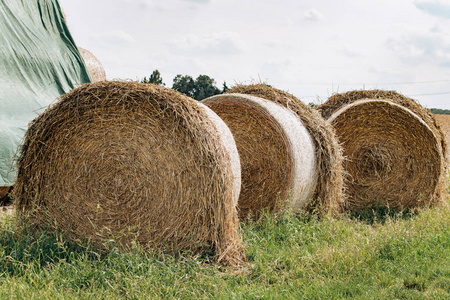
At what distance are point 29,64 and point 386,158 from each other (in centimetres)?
597

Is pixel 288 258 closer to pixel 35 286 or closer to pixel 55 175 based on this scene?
pixel 35 286

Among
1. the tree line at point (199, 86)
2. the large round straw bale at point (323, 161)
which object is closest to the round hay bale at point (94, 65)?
the large round straw bale at point (323, 161)

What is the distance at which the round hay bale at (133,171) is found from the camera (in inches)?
168

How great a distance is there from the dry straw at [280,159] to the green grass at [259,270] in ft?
2.29

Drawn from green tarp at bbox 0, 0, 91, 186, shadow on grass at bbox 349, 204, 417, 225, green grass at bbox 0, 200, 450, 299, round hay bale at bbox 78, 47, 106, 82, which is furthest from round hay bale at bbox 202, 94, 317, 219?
round hay bale at bbox 78, 47, 106, 82

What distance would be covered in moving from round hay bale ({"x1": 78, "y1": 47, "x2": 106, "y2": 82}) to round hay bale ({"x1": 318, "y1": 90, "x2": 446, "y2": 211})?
726 centimetres

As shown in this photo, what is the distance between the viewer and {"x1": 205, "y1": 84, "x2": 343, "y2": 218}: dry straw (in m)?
5.64

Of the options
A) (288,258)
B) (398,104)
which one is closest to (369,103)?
(398,104)

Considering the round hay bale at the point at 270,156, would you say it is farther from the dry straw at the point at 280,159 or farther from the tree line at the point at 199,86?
the tree line at the point at 199,86

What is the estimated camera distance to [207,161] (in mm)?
4223

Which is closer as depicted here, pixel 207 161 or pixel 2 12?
pixel 207 161

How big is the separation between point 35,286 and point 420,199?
5.44 meters

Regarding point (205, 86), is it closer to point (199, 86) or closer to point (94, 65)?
point (199, 86)

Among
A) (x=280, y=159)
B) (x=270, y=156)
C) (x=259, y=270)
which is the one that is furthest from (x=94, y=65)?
(x=259, y=270)
